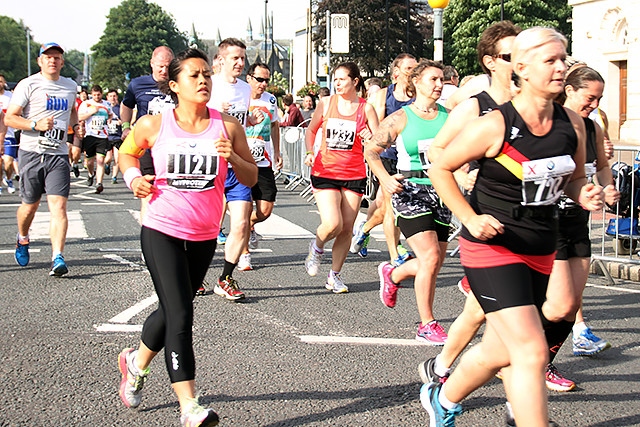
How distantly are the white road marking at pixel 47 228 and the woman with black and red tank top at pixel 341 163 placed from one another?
4.58 metres

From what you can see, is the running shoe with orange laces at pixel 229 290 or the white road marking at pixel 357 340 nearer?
the white road marking at pixel 357 340

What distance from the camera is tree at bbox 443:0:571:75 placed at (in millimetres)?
63312

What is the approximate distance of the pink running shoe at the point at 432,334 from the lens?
632 cm

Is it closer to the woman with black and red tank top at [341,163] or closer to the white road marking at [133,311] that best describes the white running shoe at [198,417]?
the white road marking at [133,311]

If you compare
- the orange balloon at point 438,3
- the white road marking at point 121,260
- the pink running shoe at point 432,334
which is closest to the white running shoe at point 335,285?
the pink running shoe at point 432,334

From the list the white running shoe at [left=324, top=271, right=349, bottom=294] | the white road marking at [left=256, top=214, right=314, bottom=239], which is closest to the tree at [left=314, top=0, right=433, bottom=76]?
the white road marking at [left=256, top=214, right=314, bottom=239]

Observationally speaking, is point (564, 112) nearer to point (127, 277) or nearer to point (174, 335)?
point (174, 335)

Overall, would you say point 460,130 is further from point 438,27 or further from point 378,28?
point 378,28

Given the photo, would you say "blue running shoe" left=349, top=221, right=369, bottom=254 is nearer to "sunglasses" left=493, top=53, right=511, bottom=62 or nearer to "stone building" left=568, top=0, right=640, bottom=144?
"sunglasses" left=493, top=53, right=511, bottom=62

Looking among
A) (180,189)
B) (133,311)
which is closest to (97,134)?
(133,311)

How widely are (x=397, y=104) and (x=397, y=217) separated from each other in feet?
9.25

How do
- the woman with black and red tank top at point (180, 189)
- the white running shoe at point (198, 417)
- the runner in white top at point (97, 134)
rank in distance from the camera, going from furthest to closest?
the runner in white top at point (97, 134)
the woman with black and red tank top at point (180, 189)
the white running shoe at point (198, 417)

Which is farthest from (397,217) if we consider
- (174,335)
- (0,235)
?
(0,235)

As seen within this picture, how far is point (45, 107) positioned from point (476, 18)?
2252 inches
